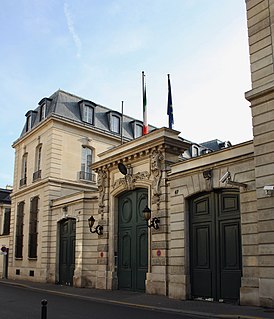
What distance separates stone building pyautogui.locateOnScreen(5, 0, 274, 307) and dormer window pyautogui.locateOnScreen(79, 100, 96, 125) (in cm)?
8

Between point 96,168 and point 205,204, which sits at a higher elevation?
point 96,168

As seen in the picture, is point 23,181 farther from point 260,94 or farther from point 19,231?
point 260,94

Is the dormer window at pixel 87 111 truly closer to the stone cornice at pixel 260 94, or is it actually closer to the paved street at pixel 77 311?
the paved street at pixel 77 311

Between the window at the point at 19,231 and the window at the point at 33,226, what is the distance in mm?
1853

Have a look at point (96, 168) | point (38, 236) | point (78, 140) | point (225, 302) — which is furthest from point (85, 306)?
point (78, 140)

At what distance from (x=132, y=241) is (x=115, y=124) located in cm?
1322

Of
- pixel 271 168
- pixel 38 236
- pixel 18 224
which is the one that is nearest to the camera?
pixel 271 168

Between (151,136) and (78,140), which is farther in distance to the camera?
(78,140)

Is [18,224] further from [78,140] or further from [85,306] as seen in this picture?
[85,306]

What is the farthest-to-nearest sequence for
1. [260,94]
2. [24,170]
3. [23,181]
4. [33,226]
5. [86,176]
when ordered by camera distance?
[24,170]
[23,181]
[86,176]
[33,226]
[260,94]

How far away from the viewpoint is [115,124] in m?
29.0

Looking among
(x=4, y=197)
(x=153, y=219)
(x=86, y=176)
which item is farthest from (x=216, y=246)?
(x=4, y=197)

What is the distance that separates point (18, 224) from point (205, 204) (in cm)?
1801

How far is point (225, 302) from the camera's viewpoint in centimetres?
1265
